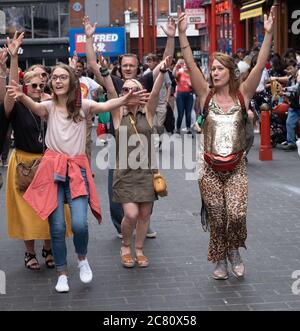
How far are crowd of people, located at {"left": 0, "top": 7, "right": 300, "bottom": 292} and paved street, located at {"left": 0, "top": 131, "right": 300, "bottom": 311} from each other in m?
0.18

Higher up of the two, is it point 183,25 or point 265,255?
point 183,25

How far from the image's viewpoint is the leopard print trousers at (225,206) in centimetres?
587

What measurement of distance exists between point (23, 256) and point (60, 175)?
5.14 feet

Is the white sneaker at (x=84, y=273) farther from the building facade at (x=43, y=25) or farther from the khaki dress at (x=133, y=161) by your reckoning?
the building facade at (x=43, y=25)

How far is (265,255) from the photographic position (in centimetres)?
677

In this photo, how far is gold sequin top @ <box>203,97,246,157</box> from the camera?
5812 mm

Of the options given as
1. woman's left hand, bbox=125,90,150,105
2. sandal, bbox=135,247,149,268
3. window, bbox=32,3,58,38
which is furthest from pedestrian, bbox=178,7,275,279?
window, bbox=32,3,58,38

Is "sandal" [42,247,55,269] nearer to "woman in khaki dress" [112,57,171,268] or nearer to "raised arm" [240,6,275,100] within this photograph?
"woman in khaki dress" [112,57,171,268]

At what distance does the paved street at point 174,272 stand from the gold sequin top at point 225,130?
3.54ft

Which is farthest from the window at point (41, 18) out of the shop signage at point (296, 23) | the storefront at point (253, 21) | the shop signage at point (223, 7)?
the shop signage at point (296, 23)

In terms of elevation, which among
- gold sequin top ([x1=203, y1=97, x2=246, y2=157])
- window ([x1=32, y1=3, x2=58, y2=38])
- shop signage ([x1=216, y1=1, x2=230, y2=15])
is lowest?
gold sequin top ([x1=203, y1=97, x2=246, y2=157])
